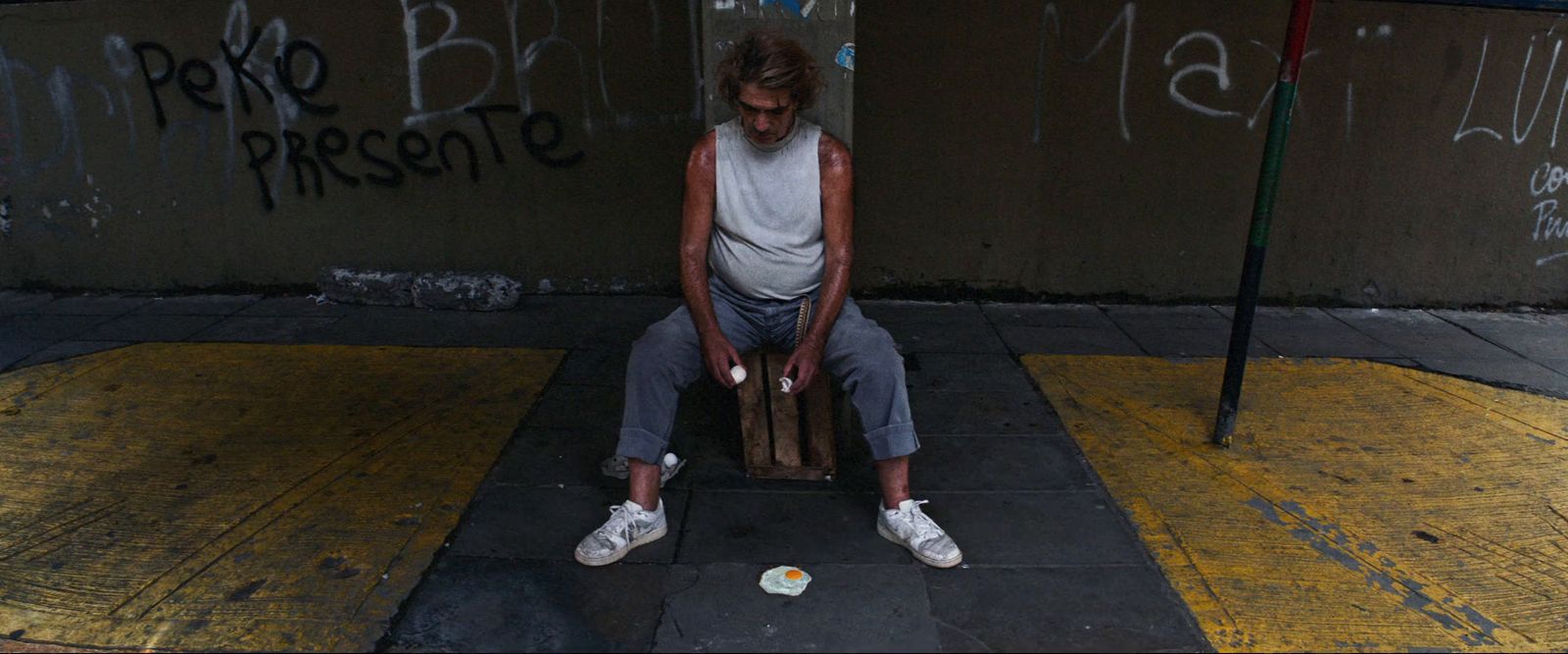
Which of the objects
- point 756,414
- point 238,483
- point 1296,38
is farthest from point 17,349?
point 1296,38

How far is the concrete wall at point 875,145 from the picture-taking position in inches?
221

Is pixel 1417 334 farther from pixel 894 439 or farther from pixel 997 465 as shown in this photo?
pixel 894 439

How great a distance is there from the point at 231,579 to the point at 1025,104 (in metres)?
4.46

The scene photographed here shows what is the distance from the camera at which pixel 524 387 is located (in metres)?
4.55

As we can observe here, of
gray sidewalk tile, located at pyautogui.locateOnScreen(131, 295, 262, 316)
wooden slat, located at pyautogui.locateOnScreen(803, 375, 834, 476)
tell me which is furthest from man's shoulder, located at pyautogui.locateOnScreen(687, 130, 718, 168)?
gray sidewalk tile, located at pyautogui.locateOnScreen(131, 295, 262, 316)

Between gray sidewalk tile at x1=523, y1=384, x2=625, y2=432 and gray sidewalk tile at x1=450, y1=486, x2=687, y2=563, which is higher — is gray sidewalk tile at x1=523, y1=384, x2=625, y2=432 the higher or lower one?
the higher one

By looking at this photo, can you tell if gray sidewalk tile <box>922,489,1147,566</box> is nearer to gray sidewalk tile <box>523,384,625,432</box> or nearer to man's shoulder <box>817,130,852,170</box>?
man's shoulder <box>817,130,852,170</box>

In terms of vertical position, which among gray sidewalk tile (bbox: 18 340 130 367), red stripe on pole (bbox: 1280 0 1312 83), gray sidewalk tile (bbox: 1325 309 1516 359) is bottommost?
gray sidewalk tile (bbox: 18 340 130 367)

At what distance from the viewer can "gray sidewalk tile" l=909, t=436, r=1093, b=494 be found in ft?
12.1

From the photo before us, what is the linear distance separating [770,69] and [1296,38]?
188 centimetres

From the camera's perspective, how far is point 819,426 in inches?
144

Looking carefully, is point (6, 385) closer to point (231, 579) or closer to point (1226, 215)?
point (231, 579)

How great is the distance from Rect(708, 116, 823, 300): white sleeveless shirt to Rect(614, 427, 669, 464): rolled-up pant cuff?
2.04 feet

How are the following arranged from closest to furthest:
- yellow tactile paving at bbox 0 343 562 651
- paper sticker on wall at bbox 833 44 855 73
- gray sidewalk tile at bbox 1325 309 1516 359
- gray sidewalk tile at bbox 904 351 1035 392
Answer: yellow tactile paving at bbox 0 343 562 651 → paper sticker on wall at bbox 833 44 855 73 → gray sidewalk tile at bbox 904 351 1035 392 → gray sidewalk tile at bbox 1325 309 1516 359
